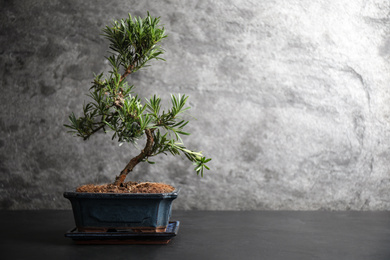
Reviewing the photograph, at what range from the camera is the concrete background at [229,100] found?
2619 mm

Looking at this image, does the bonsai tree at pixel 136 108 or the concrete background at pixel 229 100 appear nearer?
the bonsai tree at pixel 136 108

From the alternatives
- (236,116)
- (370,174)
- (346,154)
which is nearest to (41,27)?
(236,116)

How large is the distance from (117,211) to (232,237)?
1.79 feet

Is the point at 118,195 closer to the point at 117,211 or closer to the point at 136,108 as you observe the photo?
the point at 117,211

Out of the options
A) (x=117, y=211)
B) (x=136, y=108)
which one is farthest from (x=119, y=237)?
(x=136, y=108)

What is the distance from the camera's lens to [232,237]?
6.05 ft

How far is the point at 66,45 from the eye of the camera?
8.77 ft

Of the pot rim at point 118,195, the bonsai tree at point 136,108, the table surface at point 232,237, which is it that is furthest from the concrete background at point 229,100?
the pot rim at point 118,195

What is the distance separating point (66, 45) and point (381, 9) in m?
2.11

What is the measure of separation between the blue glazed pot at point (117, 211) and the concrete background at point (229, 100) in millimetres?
1029

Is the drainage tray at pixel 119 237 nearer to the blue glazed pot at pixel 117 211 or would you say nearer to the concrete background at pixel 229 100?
the blue glazed pot at pixel 117 211

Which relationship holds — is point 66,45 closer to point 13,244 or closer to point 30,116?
point 30,116

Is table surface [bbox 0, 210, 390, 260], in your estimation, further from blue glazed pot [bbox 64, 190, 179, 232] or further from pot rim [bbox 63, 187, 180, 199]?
pot rim [bbox 63, 187, 180, 199]

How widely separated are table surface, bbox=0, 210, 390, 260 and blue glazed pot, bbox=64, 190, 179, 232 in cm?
8
